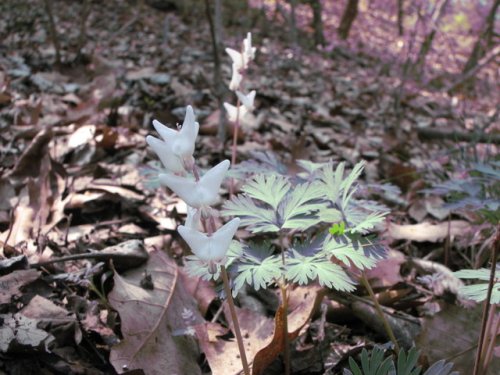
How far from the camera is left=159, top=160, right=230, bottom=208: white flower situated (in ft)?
3.44

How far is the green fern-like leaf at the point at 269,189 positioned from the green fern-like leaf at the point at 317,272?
0.77 feet

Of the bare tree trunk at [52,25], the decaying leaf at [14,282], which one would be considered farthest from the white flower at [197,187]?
the bare tree trunk at [52,25]

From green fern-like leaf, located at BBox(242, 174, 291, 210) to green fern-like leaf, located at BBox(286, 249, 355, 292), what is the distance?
0.77 feet

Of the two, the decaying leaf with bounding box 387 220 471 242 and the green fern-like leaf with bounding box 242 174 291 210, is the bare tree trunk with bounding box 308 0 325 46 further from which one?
the green fern-like leaf with bounding box 242 174 291 210

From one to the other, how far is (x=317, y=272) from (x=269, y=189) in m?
0.37

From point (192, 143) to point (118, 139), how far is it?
2.23 m

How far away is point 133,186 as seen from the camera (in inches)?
103

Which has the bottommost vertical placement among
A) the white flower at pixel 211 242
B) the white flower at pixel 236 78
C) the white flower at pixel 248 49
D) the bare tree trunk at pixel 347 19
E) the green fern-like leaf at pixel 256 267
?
the bare tree trunk at pixel 347 19

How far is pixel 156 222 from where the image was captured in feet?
7.81

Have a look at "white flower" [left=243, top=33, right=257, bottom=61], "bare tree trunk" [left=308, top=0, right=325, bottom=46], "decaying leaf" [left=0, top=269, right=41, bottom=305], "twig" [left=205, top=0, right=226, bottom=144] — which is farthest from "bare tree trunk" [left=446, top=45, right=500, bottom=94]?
"decaying leaf" [left=0, top=269, right=41, bottom=305]

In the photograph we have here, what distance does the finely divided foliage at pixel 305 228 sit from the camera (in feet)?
4.28

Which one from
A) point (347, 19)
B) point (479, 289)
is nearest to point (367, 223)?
point (479, 289)

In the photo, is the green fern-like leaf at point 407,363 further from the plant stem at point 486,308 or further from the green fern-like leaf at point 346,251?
the green fern-like leaf at point 346,251

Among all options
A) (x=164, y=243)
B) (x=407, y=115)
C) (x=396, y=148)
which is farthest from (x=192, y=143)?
(x=407, y=115)
